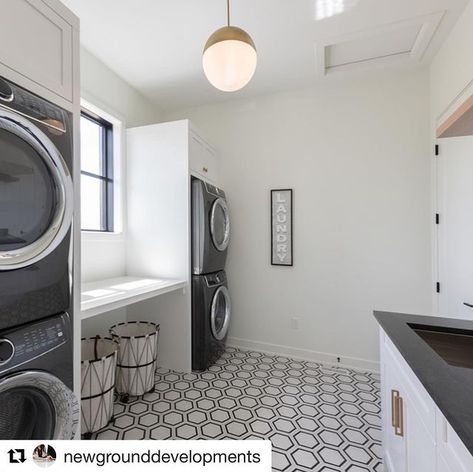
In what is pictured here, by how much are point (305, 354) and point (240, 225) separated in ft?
5.15

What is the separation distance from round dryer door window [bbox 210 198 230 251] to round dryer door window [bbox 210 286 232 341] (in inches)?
18.8

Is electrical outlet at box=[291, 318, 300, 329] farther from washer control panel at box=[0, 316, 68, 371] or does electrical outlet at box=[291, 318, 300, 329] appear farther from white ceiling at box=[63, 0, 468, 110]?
white ceiling at box=[63, 0, 468, 110]

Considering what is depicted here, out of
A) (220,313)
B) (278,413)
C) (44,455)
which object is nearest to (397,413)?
(278,413)

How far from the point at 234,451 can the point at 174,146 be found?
7.53 ft

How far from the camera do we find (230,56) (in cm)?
135

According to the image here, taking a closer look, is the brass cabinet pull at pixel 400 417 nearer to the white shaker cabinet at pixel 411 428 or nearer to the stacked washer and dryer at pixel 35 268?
the white shaker cabinet at pixel 411 428

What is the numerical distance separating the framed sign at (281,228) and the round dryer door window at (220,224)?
516mm

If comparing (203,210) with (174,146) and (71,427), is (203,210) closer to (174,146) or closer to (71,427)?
(174,146)

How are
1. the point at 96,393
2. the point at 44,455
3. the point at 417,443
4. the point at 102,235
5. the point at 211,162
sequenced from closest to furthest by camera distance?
the point at 417,443, the point at 44,455, the point at 96,393, the point at 102,235, the point at 211,162

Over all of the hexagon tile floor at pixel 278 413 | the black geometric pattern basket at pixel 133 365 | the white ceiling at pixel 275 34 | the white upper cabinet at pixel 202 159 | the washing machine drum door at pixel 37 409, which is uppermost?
the white ceiling at pixel 275 34

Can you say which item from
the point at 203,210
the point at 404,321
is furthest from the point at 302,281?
the point at 404,321

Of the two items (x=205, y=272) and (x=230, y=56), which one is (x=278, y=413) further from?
(x=230, y=56)

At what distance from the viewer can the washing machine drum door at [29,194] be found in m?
1.00

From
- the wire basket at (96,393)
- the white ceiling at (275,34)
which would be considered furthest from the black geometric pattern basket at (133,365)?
the white ceiling at (275,34)
